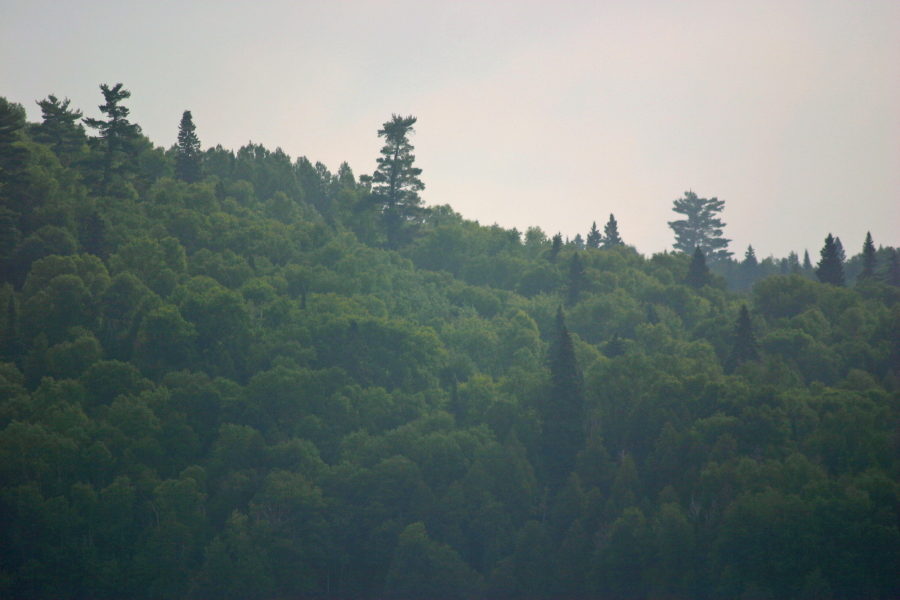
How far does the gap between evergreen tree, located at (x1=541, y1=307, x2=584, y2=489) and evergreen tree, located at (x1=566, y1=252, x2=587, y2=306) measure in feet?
129

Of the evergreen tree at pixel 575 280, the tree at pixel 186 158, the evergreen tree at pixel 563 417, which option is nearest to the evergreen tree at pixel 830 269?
the evergreen tree at pixel 575 280

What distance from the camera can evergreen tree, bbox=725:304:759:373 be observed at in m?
134

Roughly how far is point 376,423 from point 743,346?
39688 millimetres

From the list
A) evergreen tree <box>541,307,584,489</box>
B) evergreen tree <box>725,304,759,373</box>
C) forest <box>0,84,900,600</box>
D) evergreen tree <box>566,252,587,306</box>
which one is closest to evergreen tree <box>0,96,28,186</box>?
forest <box>0,84,900,600</box>

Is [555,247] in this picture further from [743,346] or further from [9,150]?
[9,150]

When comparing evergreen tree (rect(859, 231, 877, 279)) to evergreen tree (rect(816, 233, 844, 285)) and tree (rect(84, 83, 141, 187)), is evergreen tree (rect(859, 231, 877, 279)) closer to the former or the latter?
evergreen tree (rect(816, 233, 844, 285))

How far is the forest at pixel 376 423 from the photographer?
10794 cm

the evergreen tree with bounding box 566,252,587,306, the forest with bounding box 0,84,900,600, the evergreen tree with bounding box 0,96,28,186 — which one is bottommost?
the forest with bounding box 0,84,900,600

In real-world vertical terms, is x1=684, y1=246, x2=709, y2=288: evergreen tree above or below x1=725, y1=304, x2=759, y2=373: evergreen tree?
above

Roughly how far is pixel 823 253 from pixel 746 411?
5863 cm

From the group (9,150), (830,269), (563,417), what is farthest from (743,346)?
(9,150)

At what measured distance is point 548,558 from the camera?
113 meters

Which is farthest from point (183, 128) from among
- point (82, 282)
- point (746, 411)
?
point (746, 411)

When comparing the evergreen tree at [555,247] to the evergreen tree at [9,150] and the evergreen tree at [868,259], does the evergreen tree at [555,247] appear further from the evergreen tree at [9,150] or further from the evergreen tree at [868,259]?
the evergreen tree at [9,150]
